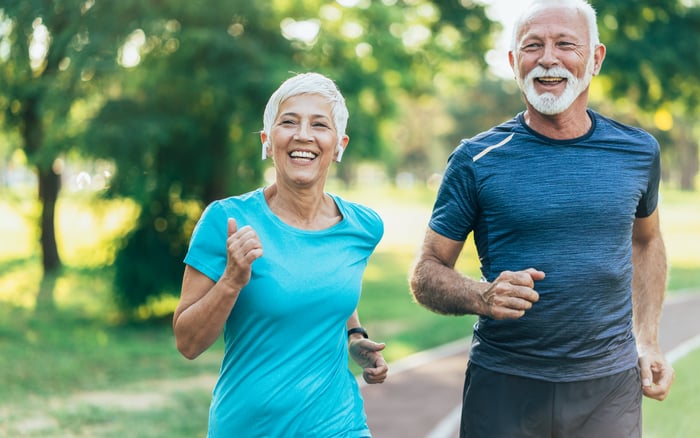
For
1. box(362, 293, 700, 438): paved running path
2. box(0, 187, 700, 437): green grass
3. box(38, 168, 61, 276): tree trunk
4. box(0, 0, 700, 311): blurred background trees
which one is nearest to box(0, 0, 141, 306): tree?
box(0, 0, 700, 311): blurred background trees

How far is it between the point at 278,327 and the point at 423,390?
6.77 m

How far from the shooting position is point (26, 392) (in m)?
10.2

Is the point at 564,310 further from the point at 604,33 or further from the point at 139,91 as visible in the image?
the point at 604,33

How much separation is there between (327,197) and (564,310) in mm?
951

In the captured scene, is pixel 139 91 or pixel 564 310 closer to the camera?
pixel 564 310

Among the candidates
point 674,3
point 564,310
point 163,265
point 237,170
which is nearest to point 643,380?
point 564,310

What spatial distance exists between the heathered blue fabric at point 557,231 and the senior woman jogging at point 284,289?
483 millimetres

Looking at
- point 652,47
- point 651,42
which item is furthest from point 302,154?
point 651,42

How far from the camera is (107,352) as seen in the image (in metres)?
13.0

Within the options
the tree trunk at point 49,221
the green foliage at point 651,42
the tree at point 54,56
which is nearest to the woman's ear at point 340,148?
the tree at point 54,56

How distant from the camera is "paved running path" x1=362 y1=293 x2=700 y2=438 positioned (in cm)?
791

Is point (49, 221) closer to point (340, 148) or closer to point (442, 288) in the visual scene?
point (340, 148)

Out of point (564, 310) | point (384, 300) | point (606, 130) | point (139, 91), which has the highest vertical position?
point (139, 91)

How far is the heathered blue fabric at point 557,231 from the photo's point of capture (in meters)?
3.07
